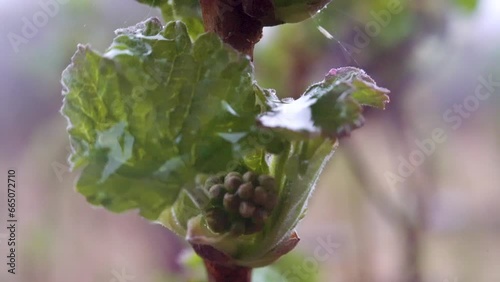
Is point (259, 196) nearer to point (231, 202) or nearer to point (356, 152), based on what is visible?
point (231, 202)

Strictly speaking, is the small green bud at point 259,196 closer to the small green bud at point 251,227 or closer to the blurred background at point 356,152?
the small green bud at point 251,227

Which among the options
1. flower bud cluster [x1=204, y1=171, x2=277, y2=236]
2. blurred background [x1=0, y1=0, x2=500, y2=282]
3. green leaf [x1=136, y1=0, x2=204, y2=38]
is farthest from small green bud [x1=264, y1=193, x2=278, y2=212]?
blurred background [x1=0, y1=0, x2=500, y2=282]

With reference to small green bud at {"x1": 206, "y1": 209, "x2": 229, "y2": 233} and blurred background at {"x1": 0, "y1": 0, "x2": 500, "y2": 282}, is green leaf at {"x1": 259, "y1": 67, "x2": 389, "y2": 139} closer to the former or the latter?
small green bud at {"x1": 206, "y1": 209, "x2": 229, "y2": 233}

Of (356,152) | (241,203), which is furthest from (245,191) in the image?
(356,152)

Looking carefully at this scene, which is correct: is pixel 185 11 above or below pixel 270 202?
above

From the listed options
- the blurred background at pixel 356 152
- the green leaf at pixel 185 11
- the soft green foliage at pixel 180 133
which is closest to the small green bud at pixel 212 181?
the soft green foliage at pixel 180 133
